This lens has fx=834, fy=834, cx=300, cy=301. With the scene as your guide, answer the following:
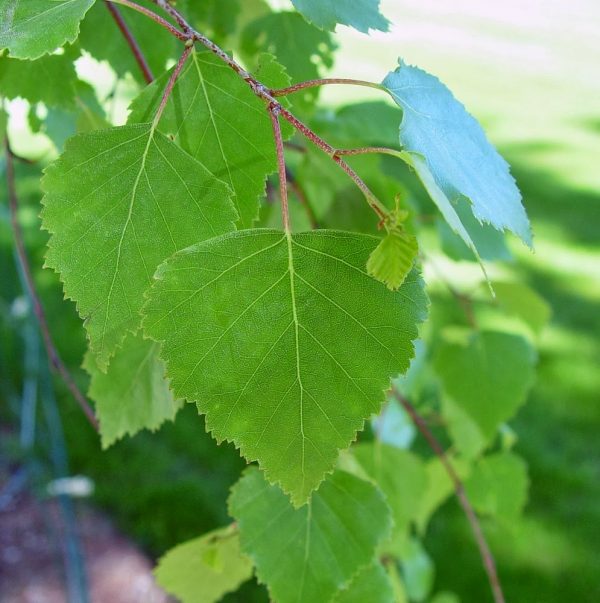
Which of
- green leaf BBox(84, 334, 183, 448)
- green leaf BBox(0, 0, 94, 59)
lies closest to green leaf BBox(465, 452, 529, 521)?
green leaf BBox(84, 334, 183, 448)

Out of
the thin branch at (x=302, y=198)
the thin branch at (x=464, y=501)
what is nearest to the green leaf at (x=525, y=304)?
the thin branch at (x=464, y=501)

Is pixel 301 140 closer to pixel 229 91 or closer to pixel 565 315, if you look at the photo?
pixel 229 91

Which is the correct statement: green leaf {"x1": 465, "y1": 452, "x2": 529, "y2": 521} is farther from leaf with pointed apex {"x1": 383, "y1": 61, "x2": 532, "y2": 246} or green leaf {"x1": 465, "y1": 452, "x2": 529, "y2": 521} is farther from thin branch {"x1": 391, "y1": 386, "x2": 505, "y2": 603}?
leaf with pointed apex {"x1": 383, "y1": 61, "x2": 532, "y2": 246}

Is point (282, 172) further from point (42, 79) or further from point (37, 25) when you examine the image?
point (42, 79)

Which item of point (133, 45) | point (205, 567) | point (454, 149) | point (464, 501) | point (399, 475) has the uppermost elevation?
point (133, 45)

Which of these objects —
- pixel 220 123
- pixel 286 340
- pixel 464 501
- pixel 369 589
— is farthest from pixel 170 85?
pixel 464 501

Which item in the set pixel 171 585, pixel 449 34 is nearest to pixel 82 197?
pixel 171 585
